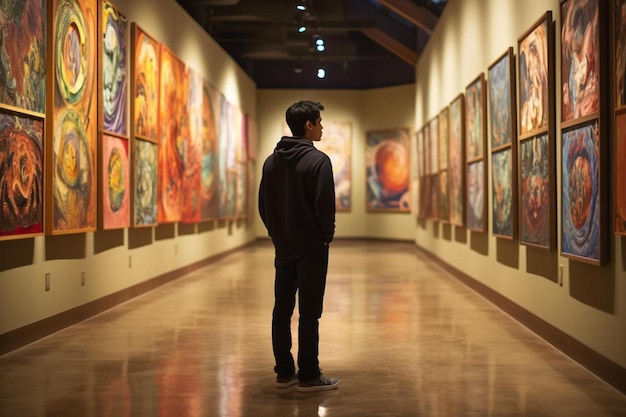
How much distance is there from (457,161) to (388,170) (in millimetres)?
15222

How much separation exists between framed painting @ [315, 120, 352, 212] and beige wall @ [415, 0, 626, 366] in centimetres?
1065

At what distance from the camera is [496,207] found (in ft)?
36.2

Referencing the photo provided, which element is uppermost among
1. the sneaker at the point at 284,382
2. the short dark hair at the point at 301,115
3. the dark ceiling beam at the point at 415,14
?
the dark ceiling beam at the point at 415,14

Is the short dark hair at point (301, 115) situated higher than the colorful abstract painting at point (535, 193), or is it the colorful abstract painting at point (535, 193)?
the short dark hair at point (301, 115)

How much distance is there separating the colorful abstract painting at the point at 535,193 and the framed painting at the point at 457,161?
483 centimetres

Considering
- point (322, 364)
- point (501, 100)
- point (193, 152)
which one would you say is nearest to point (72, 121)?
point (322, 364)

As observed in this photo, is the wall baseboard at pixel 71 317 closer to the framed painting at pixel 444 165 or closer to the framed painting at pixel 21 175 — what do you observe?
the framed painting at pixel 21 175

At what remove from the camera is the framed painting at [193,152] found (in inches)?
640

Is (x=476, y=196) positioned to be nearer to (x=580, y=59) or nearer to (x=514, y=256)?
(x=514, y=256)

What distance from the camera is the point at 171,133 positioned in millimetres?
14945

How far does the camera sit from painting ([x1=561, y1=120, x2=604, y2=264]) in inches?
255

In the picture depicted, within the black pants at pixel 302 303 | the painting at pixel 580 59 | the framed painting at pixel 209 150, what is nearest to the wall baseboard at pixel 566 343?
the painting at pixel 580 59

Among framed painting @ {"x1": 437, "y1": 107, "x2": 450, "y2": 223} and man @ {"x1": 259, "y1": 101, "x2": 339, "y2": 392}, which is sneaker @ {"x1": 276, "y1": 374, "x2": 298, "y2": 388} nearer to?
man @ {"x1": 259, "y1": 101, "x2": 339, "y2": 392}

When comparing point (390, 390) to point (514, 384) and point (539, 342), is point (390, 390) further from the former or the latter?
point (539, 342)
